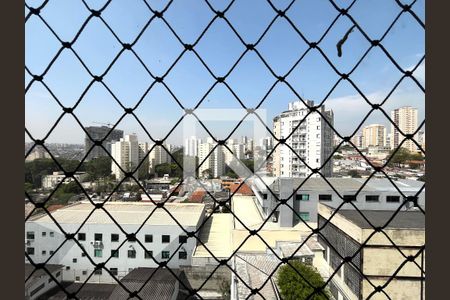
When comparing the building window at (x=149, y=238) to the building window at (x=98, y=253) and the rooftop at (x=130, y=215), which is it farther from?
the building window at (x=98, y=253)

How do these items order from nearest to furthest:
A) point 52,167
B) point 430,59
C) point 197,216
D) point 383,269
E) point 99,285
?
point 430,59 < point 52,167 < point 383,269 < point 99,285 < point 197,216

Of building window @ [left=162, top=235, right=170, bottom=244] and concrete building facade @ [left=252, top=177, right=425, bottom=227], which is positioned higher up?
concrete building facade @ [left=252, top=177, right=425, bottom=227]

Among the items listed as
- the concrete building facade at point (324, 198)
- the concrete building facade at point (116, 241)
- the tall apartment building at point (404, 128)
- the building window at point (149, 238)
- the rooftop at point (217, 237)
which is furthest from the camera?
the concrete building facade at point (324, 198)

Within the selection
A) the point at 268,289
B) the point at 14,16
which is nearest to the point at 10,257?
the point at 14,16

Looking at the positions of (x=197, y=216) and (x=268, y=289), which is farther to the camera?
(x=197, y=216)

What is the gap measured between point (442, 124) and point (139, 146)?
1.25 meters

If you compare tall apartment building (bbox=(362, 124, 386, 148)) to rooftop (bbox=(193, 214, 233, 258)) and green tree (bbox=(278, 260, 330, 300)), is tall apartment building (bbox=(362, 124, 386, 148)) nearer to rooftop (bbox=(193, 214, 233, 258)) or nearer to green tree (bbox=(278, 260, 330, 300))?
rooftop (bbox=(193, 214, 233, 258))

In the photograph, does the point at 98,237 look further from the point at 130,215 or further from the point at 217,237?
the point at 217,237

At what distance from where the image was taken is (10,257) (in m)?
0.42

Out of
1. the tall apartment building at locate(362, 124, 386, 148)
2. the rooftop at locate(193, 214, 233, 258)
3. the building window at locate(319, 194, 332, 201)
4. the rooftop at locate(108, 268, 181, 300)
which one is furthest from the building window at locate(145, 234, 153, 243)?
the tall apartment building at locate(362, 124, 386, 148)

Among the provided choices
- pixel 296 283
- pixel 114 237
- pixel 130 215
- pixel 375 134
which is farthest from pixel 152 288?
pixel 375 134

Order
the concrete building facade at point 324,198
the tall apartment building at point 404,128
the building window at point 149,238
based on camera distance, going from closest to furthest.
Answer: the tall apartment building at point 404,128 < the building window at point 149,238 < the concrete building facade at point 324,198

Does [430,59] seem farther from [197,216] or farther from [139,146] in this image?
[197,216]

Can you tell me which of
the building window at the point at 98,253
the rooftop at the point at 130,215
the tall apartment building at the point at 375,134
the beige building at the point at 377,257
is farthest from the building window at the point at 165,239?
the tall apartment building at the point at 375,134
